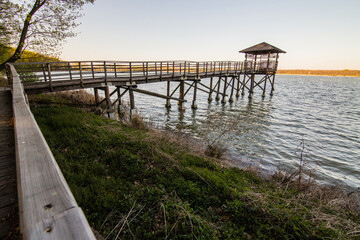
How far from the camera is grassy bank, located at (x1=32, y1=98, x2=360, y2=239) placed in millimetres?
2625

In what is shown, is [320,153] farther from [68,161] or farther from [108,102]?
[108,102]

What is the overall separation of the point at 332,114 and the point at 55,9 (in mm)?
23845

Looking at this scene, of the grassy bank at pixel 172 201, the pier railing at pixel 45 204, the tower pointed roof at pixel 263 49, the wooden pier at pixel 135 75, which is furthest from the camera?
the tower pointed roof at pixel 263 49

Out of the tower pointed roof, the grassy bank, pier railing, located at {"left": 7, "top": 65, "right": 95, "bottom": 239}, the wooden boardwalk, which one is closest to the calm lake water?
the grassy bank

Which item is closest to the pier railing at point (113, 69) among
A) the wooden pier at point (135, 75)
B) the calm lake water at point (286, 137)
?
the wooden pier at point (135, 75)

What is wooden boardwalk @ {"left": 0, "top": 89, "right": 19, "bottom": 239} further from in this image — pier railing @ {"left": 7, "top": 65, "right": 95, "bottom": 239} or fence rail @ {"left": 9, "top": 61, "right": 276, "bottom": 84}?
fence rail @ {"left": 9, "top": 61, "right": 276, "bottom": 84}

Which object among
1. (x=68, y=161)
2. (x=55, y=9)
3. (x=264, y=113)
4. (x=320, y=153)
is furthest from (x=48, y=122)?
(x=264, y=113)

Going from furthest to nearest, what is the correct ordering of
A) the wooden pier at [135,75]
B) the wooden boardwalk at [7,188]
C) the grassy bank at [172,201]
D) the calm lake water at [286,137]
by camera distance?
the wooden pier at [135,75] → the calm lake water at [286,137] → the grassy bank at [172,201] → the wooden boardwalk at [7,188]

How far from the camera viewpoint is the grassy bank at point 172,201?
8.61 feet

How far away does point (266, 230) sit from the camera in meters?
2.73

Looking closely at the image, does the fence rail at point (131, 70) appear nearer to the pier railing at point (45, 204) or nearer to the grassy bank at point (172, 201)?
the grassy bank at point (172, 201)

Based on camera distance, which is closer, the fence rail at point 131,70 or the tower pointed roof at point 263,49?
the fence rail at point 131,70

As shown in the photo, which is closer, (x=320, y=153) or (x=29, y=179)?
(x=29, y=179)

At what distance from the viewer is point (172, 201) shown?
3.01 m
